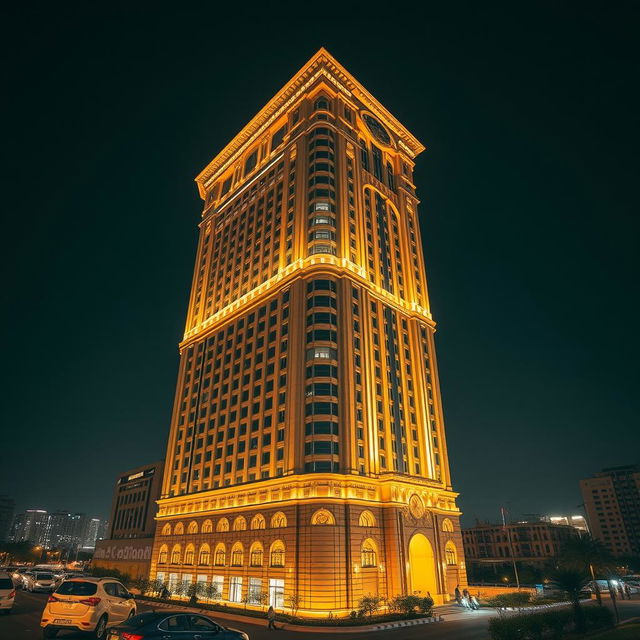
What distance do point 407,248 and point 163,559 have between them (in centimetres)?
5981

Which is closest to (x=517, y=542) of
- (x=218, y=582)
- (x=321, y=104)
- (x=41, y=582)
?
(x=218, y=582)

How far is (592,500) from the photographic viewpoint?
187 meters

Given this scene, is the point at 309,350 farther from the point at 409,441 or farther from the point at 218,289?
the point at 218,289

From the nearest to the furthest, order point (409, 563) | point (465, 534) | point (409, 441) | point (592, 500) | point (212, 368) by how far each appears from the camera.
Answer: point (409, 563) < point (409, 441) < point (212, 368) < point (465, 534) < point (592, 500)

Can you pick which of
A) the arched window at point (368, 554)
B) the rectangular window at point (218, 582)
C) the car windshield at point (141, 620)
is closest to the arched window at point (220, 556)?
the rectangular window at point (218, 582)

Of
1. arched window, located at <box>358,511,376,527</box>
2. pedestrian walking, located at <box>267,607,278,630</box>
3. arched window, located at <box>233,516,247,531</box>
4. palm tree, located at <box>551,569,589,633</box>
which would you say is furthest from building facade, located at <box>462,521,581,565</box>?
pedestrian walking, located at <box>267,607,278,630</box>

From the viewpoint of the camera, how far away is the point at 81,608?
17328 mm

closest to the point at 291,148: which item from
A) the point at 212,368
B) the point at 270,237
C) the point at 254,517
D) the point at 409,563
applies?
the point at 270,237

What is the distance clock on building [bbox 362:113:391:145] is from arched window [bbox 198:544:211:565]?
71.4 metres

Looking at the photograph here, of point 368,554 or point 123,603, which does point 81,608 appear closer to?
point 123,603

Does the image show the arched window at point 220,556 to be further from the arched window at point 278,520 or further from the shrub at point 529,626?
the shrub at point 529,626

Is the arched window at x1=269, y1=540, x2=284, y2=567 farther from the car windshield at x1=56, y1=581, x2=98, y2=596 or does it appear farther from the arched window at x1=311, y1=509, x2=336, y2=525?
the car windshield at x1=56, y1=581, x2=98, y2=596

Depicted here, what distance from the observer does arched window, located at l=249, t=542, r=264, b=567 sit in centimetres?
4752

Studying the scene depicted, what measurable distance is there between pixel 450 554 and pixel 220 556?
89.6ft
